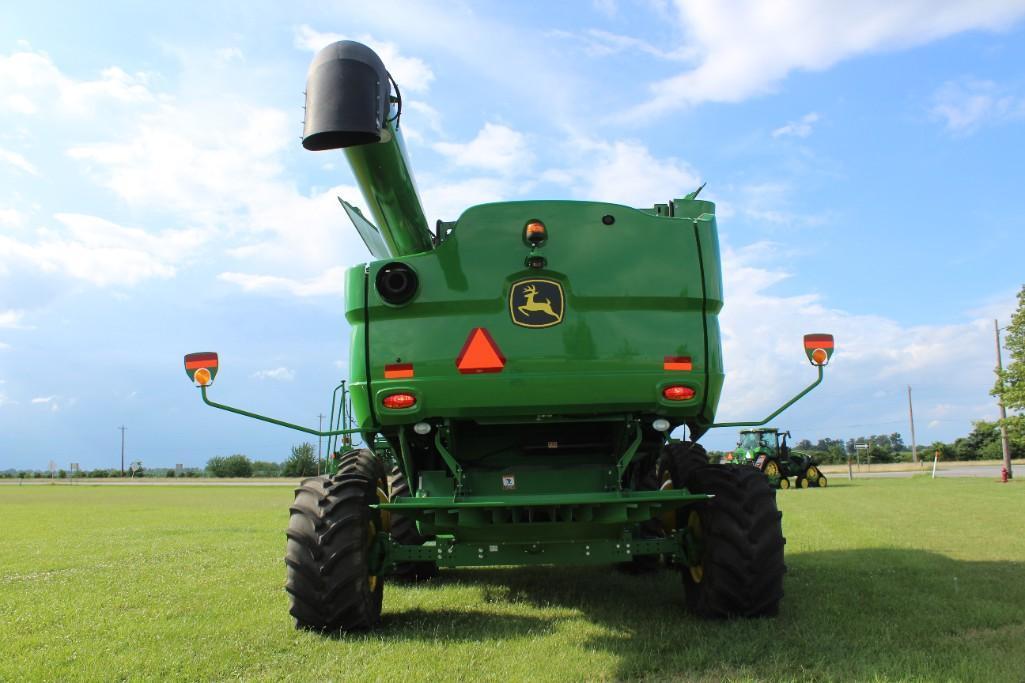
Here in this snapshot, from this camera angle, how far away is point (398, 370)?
16.8ft

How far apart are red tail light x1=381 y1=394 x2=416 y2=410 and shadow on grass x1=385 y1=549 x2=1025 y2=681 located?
1.51 metres

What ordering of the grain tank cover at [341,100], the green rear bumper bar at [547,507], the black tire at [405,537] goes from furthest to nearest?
the black tire at [405,537], the green rear bumper bar at [547,507], the grain tank cover at [341,100]

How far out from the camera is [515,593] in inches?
266

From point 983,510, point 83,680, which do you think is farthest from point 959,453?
point 83,680

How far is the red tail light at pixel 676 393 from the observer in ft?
16.7

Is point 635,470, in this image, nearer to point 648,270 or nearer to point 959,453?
point 648,270

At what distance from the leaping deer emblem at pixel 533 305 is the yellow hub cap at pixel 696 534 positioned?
1785 millimetres

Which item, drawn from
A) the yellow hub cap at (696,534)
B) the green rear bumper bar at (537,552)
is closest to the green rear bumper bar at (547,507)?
the green rear bumper bar at (537,552)

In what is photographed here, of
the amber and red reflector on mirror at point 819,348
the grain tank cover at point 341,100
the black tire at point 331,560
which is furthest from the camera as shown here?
the amber and red reflector on mirror at point 819,348

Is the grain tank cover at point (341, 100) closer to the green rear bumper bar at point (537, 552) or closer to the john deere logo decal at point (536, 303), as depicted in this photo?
the john deere logo decal at point (536, 303)

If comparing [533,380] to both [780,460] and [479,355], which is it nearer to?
[479,355]

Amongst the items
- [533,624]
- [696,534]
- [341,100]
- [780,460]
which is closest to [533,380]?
[696,534]

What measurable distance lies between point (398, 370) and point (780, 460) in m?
26.3

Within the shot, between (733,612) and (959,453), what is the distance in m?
70.3
